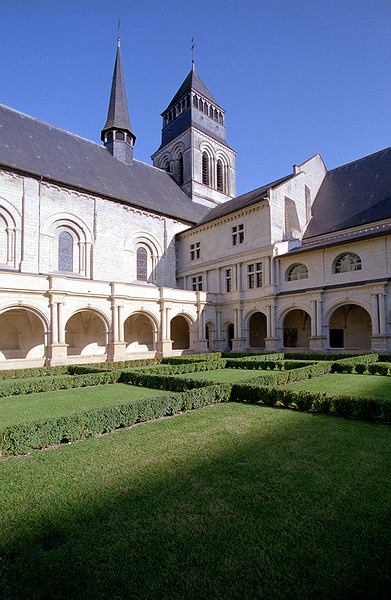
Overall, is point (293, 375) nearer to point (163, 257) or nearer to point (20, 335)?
point (20, 335)

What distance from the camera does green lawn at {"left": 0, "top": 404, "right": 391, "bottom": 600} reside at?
2926 mm

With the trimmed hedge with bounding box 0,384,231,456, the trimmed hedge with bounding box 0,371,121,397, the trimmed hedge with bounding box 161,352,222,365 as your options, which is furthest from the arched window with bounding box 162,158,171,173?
the trimmed hedge with bounding box 0,384,231,456

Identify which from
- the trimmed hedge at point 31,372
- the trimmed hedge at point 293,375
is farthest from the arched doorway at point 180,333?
the trimmed hedge at point 293,375

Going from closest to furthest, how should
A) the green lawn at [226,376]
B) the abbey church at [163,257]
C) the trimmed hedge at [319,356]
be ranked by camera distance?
the green lawn at [226,376] → the trimmed hedge at [319,356] → the abbey church at [163,257]

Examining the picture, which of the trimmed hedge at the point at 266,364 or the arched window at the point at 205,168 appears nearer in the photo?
the trimmed hedge at the point at 266,364

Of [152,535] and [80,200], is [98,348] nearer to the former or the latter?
[80,200]

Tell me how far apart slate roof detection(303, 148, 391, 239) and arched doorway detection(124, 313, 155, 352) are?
1433 centimetres

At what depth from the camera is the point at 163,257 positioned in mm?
31125

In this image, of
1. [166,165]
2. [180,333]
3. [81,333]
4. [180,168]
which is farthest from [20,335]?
[166,165]

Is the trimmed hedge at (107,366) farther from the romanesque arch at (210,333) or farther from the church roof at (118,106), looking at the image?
the church roof at (118,106)

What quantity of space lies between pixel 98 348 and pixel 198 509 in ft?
75.3

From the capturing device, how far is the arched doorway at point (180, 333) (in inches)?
1262

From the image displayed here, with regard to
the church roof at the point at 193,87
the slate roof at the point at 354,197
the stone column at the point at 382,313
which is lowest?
the stone column at the point at 382,313

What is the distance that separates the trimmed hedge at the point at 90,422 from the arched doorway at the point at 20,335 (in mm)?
16720
